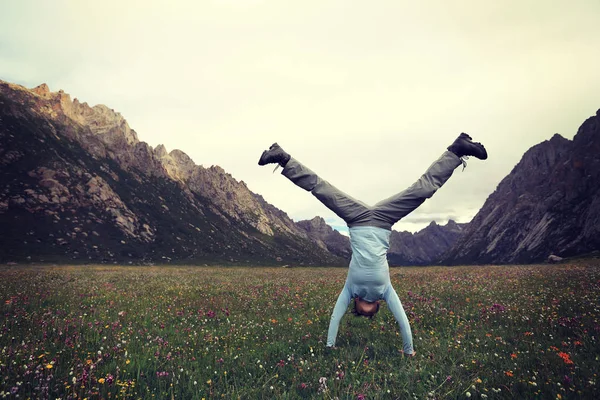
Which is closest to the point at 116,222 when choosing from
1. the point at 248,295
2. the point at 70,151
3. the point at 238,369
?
the point at 70,151

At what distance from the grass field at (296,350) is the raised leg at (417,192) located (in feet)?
9.69

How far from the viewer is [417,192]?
6.32 meters

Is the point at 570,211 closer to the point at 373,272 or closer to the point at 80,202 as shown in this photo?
the point at 373,272

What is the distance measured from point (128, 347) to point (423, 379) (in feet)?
20.3

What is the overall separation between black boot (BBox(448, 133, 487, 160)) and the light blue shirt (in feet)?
7.33

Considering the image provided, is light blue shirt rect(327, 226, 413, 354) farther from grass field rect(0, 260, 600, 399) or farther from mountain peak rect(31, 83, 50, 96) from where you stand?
mountain peak rect(31, 83, 50, 96)

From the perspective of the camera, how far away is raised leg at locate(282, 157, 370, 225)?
668cm

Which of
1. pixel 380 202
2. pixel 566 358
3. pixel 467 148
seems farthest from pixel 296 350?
pixel 467 148

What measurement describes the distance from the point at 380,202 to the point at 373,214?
37 cm

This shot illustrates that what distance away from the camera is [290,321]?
9.39 m

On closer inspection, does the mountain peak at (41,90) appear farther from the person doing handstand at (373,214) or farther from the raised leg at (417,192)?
the raised leg at (417,192)

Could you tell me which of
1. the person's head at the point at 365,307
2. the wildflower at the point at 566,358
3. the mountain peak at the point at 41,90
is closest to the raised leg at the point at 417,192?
the person's head at the point at 365,307

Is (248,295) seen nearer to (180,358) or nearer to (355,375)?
(180,358)

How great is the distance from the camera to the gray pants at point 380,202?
21.0 feet
